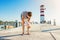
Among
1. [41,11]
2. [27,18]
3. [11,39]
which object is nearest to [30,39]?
[11,39]

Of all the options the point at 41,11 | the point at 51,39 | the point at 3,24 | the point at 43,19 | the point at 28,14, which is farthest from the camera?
the point at 41,11

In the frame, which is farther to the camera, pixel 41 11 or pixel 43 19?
pixel 41 11

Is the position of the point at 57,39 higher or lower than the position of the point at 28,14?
lower

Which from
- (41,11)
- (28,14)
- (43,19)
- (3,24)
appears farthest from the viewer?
(41,11)

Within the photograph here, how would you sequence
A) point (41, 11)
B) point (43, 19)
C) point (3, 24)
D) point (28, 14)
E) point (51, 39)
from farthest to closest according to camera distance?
point (41, 11), point (43, 19), point (3, 24), point (28, 14), point (51, 39)

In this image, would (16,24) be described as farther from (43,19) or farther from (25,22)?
(43,19)

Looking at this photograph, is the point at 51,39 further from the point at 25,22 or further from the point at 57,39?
the point at 25,22

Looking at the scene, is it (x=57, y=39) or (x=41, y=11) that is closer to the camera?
(x=57, y=39)

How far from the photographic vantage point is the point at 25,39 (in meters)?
4.68

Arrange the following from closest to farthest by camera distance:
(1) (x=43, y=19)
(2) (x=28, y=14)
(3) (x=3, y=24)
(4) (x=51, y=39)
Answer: (4) (x=51, y=39), (2) (x=28, y=14), (3) (x=3, y=24), (1) (x=43, y=19)

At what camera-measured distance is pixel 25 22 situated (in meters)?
5.89

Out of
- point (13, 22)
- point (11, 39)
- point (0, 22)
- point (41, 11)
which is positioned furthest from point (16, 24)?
point (41, 11)

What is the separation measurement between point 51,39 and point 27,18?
60.1 inches

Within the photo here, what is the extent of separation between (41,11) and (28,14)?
20306 millimetres
